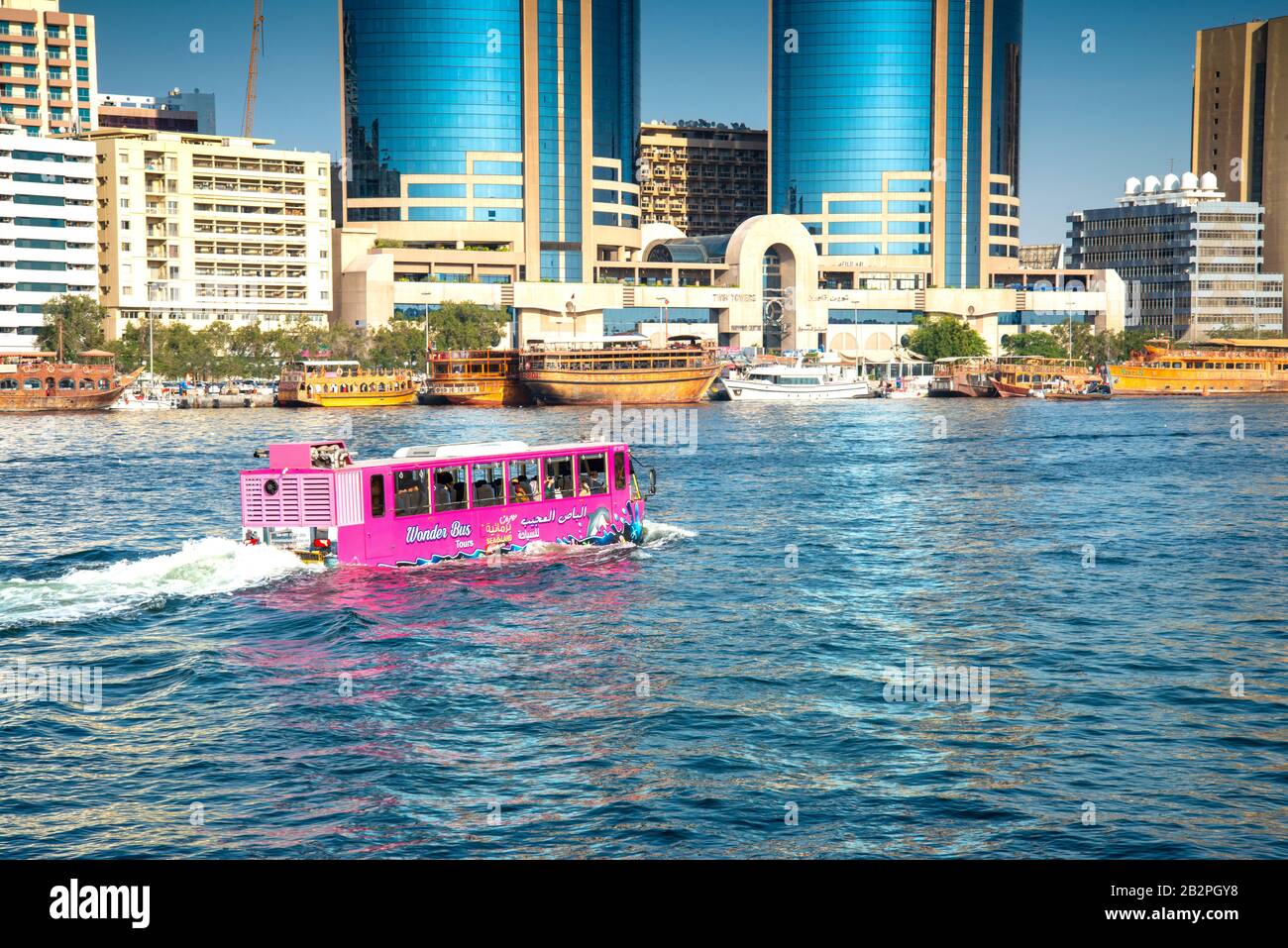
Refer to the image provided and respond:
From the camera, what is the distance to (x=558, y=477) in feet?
132

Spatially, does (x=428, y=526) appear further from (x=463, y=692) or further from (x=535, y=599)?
(x=463, y=692)

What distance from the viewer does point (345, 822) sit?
19.7 meters

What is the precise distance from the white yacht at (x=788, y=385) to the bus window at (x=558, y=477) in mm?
118621

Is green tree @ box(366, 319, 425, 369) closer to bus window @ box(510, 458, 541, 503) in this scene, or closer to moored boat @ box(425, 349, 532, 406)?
moored boat @ box(425, 349, 532, 406)

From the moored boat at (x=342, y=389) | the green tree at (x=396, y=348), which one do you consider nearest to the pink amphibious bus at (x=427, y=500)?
the moored boat at (x=342, y=389)

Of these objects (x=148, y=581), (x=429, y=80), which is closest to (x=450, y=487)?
(x=148, y=581)

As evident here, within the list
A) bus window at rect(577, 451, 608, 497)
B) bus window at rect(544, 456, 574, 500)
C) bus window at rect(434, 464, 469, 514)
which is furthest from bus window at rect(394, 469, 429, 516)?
bus window at rect(577, 451, 608, 497)

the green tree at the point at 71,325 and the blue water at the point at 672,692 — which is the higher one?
the green tree at the point at 71,325

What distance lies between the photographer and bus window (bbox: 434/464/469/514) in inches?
1469

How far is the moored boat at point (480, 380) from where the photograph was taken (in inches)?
5979

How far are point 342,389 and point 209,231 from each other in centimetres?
3987

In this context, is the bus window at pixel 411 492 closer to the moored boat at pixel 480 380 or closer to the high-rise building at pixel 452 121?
the moored boat at pixel 480 380
